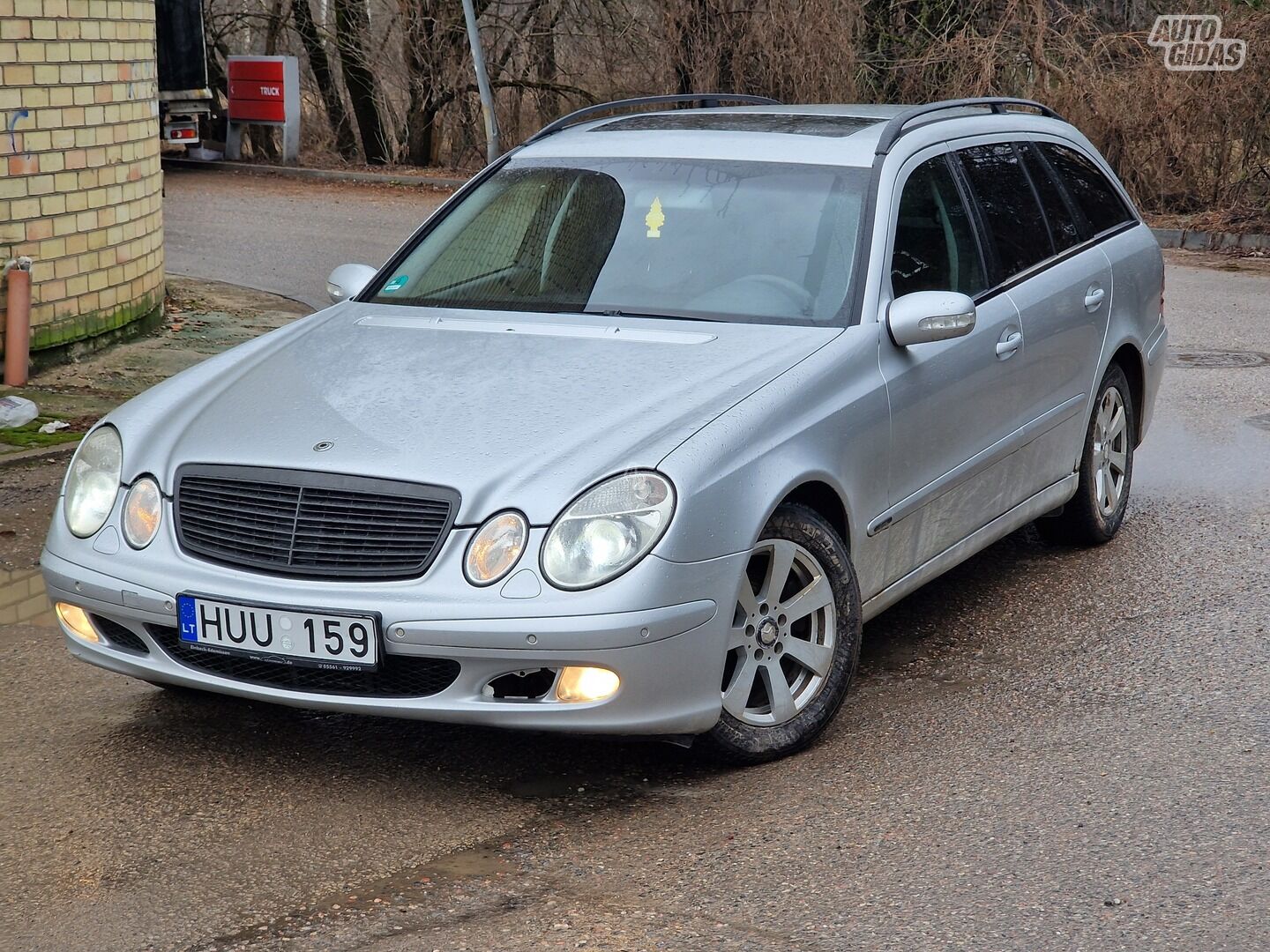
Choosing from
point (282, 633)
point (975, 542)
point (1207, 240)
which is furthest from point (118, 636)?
point (1207, 240)

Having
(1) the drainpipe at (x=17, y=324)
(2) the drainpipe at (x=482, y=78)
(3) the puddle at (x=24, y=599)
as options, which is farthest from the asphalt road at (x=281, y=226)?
(3) the puddle at (x=24, y=599)

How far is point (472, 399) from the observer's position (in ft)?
14.2

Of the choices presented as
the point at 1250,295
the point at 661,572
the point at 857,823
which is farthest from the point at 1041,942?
the point at 1250,295

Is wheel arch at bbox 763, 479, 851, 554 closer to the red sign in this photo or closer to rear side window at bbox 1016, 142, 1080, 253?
rear side window at bbox 1016, 142, 1080, 253

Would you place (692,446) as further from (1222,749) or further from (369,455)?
(1222,749)

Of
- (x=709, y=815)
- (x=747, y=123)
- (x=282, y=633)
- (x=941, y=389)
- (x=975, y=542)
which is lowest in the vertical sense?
(x=709, y=815)

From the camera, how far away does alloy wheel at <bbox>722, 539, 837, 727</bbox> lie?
165 inches

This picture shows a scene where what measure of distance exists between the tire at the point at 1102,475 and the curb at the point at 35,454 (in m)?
4.50

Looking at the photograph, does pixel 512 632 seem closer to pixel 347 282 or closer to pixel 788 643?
pixel 788 643

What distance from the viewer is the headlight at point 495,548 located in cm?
381

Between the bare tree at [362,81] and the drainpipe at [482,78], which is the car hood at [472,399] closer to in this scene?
the drainpipe at [482,78]

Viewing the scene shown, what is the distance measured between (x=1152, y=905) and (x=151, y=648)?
8.12ft

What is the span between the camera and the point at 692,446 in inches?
156

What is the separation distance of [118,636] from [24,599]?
1.66 m
